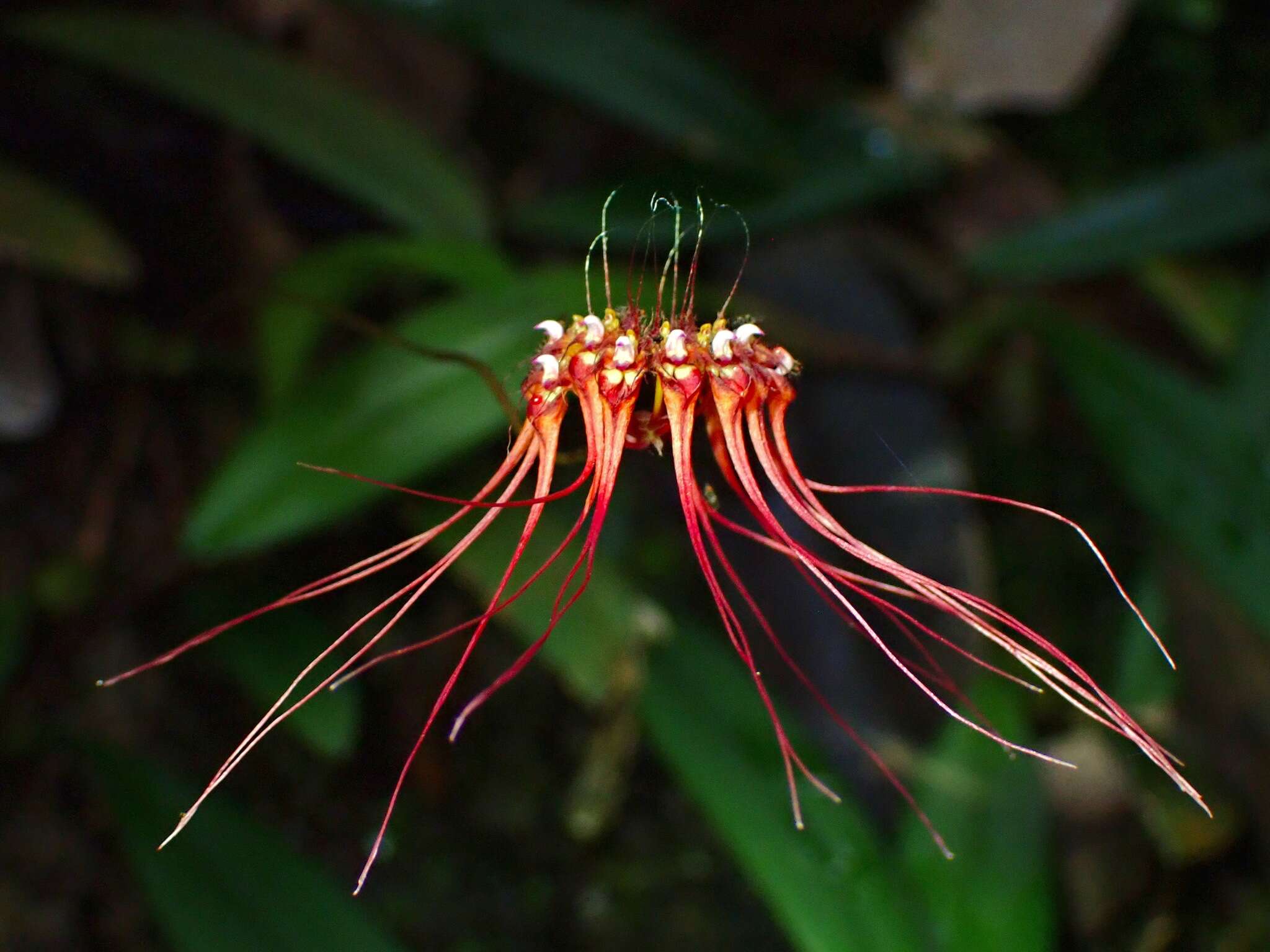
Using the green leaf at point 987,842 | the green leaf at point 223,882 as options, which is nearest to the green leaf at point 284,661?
the green leaf at point 223,882

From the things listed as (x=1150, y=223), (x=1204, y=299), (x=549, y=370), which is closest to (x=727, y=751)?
(x=549, y=370)

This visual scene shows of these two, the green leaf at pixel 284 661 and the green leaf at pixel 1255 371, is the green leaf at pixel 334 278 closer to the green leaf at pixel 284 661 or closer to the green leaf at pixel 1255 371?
the green leaf at pixel 284 661

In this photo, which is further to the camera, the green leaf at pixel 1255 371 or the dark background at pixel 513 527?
the green leaf at pixel 1255 371

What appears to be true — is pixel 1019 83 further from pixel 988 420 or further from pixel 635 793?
pixel 635 793

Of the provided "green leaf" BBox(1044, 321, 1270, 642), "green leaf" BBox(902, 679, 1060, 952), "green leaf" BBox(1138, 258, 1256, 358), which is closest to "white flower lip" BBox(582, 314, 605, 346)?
"green leaf" BBox(902, 679, 1060, 952)

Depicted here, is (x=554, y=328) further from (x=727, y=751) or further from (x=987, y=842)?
(x=987, y=842)
